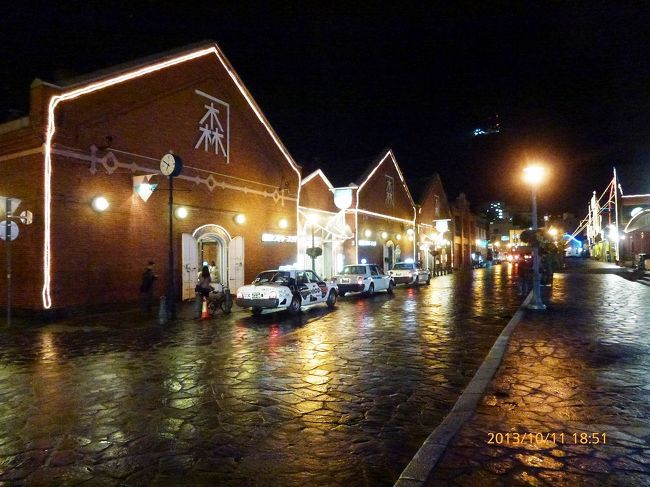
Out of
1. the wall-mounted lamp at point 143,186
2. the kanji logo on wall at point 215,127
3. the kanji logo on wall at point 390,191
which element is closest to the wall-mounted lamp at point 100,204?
the wall-mounted lamp at point 143,186

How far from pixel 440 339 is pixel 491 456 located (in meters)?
6.84

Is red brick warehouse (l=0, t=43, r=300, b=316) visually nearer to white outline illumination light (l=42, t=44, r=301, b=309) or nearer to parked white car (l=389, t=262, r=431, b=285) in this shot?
white outline illumination light (l=42, t=44, r=301, b=309)

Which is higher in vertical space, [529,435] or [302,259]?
[302,259]

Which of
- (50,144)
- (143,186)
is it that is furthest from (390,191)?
(50,144)

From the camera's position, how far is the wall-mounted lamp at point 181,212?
2035 cm

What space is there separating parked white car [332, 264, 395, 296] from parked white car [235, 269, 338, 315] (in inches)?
184

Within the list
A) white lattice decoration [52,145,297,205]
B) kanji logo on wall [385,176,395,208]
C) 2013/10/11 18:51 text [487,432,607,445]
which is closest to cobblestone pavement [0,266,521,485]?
2013/10/11 18:51 text [487,432,607,445]

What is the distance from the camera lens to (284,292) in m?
16.6

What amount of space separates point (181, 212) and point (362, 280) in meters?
9.42

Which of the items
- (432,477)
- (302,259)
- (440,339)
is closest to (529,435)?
(432,477)

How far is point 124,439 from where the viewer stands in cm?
554

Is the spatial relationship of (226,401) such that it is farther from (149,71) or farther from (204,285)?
(149,71)

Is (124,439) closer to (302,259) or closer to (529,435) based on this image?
(529,435)

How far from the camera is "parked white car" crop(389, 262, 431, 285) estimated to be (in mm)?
32219
